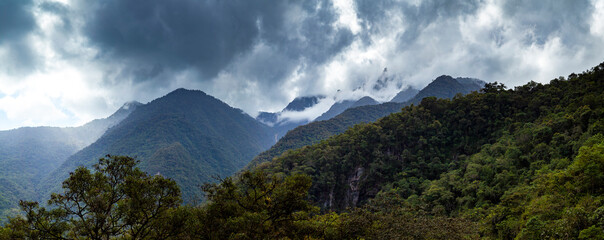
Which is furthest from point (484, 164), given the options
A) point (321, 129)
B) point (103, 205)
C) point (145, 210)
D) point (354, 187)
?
point (321, 129)

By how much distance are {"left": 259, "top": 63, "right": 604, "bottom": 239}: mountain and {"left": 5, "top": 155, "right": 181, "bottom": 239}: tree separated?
7.74m

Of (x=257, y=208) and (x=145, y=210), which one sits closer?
(x=145, y=210)

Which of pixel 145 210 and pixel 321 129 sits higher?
pixel 321 129

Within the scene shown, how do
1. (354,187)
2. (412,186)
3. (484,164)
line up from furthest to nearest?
(354,187) < (412,186) < (484,164)

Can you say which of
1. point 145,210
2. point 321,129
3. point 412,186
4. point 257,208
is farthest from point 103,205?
point 321,129

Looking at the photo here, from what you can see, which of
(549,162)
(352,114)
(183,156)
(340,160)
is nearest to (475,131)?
(549,162)

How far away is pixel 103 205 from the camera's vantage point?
481 inches

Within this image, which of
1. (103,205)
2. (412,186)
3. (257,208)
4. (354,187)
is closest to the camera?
(103,205)

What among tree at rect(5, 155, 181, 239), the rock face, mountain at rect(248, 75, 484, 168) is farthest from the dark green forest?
mountain at rect(248, 75, 484, 168)

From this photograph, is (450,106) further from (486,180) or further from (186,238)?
(186,238)

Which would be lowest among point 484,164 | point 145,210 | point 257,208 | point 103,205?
point 484,164

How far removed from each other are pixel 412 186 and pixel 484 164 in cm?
1341

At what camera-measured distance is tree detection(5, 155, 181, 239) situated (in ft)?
37.8

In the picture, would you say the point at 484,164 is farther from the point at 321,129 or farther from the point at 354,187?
the point at 321,129
